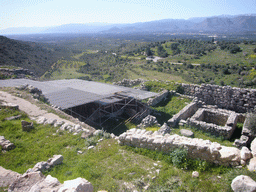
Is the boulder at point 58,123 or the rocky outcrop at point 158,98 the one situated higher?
the boulder at point 58,123

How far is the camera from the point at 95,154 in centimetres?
709

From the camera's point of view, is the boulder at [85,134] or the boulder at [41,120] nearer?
the boulder at [85,134]

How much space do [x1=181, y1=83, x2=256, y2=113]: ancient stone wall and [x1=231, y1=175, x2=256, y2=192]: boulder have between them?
1348 cm

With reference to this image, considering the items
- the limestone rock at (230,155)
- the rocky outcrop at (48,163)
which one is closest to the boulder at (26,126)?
the rocky outcrop at (48,163)

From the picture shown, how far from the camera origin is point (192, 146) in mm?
6164

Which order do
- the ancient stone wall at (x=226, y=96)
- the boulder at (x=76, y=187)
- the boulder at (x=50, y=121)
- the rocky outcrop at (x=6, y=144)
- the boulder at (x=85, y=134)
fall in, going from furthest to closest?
the ancient stone wall at (x=226, y=96), the boulder at (x=50, y=121), the boulder at (x=85, y=134), the rocky outcrop at (x=6, y=144), the boulder at (x=76, y=187)

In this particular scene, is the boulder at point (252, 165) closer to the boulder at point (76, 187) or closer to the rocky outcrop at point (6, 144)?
the boulder at point (76, 187)

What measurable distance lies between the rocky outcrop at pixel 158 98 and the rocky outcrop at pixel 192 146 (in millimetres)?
9141

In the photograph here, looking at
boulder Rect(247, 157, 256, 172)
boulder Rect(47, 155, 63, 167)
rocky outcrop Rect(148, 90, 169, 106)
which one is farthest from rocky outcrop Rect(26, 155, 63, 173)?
rocky outcrop Rect(148, 90, 169, 106)

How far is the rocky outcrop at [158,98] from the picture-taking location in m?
17.0

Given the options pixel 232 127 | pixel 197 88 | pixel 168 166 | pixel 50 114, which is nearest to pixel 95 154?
pixel 168 166

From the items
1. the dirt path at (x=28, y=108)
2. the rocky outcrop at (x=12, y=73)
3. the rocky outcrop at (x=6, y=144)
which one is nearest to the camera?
the rocky outcrop at (x=6, y=144)

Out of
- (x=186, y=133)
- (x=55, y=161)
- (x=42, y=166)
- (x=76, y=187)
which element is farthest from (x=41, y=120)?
(x=186, y=133)

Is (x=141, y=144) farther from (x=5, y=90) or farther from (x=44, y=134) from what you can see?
(x=5, y=90)
